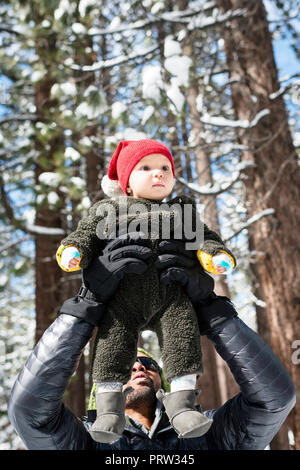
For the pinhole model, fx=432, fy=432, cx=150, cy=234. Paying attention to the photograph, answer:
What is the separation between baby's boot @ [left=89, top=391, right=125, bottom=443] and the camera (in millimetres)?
1500

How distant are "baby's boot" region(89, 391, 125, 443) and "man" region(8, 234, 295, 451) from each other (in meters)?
0.19

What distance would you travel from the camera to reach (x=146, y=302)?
68.1 inches

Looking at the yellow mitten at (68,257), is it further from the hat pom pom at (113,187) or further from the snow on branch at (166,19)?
the snow on branch at (166,19)

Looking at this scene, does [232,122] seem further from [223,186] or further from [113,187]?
[113,187]

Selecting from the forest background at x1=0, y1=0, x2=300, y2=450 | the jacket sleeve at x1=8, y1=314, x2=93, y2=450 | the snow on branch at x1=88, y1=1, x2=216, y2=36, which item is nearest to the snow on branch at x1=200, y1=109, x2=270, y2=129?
the forest background at x1=0, y1=0, x2=300, y2=450

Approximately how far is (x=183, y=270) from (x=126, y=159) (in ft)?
2.08

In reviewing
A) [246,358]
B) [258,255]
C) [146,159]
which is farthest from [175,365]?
[258,255]

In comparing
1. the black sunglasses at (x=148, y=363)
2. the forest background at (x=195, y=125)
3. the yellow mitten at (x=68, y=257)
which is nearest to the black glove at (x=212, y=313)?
the yellow mitten at (x=68, y=257)

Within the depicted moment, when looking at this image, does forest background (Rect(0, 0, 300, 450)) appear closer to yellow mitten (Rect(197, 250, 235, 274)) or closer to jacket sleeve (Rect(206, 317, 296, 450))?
jacket sleeve (Rect(206, 317, 296, 450))

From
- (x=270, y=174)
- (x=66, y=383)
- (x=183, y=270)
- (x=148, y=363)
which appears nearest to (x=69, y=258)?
(x=183, y=270)

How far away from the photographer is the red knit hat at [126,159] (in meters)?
2.00

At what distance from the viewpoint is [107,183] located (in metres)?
2.24

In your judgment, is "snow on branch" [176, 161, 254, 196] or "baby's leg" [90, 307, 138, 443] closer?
"baby's leg" [90, 307, 138, 443]
